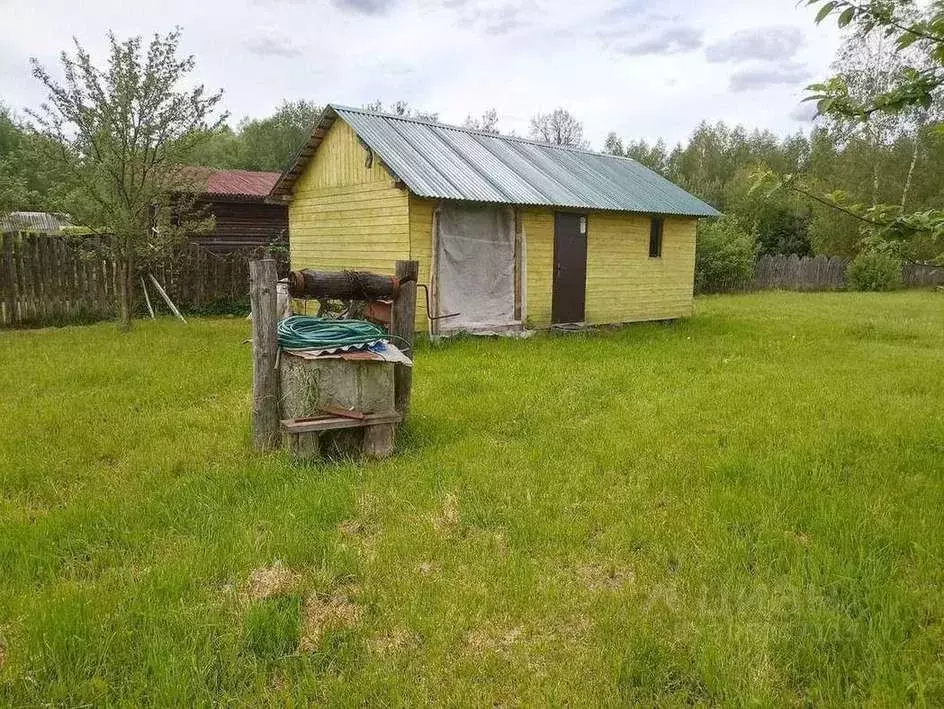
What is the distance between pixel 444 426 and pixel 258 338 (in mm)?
1953

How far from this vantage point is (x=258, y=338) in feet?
17.7

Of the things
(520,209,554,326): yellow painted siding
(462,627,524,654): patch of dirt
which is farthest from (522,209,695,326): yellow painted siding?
(462,627,524,654): patch of dirt

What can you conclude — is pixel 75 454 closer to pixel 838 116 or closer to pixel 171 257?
pixel 838 116

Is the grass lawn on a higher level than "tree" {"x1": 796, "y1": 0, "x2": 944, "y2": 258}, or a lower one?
lower

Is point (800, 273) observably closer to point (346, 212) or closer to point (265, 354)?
point (346, 212)

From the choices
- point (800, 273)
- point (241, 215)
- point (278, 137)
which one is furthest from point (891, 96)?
point (278, 137)

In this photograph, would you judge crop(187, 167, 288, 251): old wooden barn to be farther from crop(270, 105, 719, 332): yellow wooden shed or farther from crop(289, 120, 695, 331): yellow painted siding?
crop(289, 120, 695, 331): yellow painted siding

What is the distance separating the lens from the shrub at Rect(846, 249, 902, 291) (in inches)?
1170

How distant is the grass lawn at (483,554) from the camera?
2.76 metres

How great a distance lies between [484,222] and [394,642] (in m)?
10.5

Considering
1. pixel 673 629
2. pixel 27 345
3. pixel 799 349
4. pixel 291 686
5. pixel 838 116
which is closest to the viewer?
pixel 291 686

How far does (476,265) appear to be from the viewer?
12781 mm

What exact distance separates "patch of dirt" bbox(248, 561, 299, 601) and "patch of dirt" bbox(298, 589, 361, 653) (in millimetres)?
158

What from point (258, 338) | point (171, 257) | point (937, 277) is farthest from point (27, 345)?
point (937, 277)
